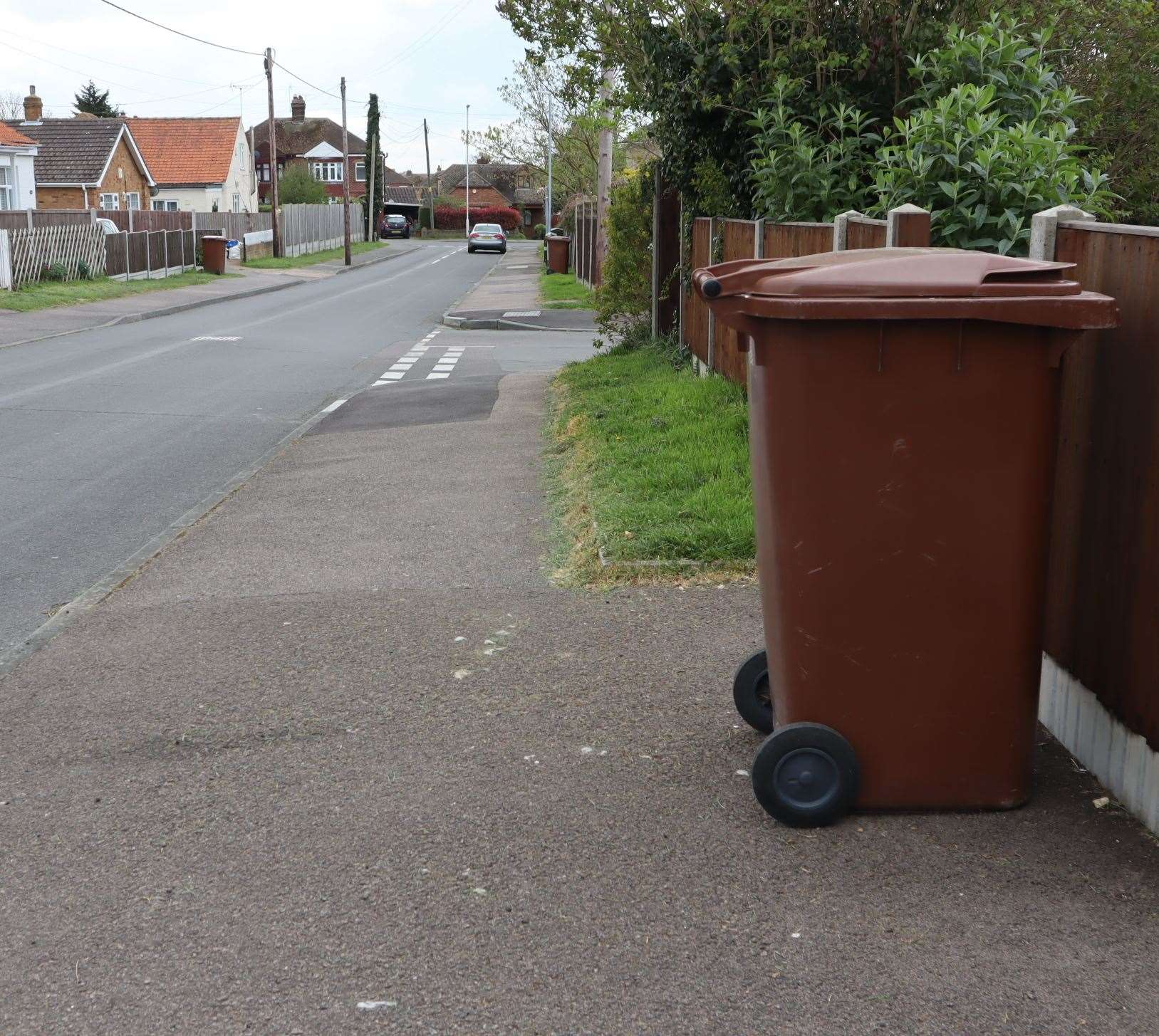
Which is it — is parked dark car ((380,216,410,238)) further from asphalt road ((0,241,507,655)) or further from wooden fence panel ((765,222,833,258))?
wooden fence panel ((765,222,833,258))

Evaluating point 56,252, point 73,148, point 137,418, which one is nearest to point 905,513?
point 137,418

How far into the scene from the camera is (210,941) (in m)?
3.09

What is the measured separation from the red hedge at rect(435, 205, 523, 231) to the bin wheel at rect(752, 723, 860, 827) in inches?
4453

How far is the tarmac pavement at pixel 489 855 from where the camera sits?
113 inches

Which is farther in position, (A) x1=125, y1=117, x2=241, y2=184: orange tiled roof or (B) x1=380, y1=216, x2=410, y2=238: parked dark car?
(B) x1=380, y1=216, x2=410, y2=238: parked dark car

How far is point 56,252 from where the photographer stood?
30.1 m

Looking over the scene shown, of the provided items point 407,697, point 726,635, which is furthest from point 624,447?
point 407,697

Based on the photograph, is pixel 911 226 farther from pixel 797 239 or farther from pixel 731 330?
pixel 731 330

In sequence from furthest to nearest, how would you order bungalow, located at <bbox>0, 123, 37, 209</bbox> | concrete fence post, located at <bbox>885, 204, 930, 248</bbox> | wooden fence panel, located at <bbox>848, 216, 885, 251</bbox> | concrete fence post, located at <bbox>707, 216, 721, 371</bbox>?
bungalow, located at <bbox>0, 123, 37, 209</bbox> < concrete fence post, located at <bbox>707, 216, 721, 371</bbox> < wooden fence panel, located at <bbox>848, 216, 885, 251</bbox> < concrete fence post, located at <bbox>885, 204, 930, 248</bbox>

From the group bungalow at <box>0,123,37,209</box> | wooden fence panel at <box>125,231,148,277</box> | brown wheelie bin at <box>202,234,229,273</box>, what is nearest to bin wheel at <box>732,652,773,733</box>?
wooden fence panel at <box>125,231,148,277</box>

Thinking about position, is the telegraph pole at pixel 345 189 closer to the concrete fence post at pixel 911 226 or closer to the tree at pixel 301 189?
the tree at pixel 301 189

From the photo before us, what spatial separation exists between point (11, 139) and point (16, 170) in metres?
0.92

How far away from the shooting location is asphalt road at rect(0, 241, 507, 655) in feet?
24.3

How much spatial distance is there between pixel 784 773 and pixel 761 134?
7.44m
